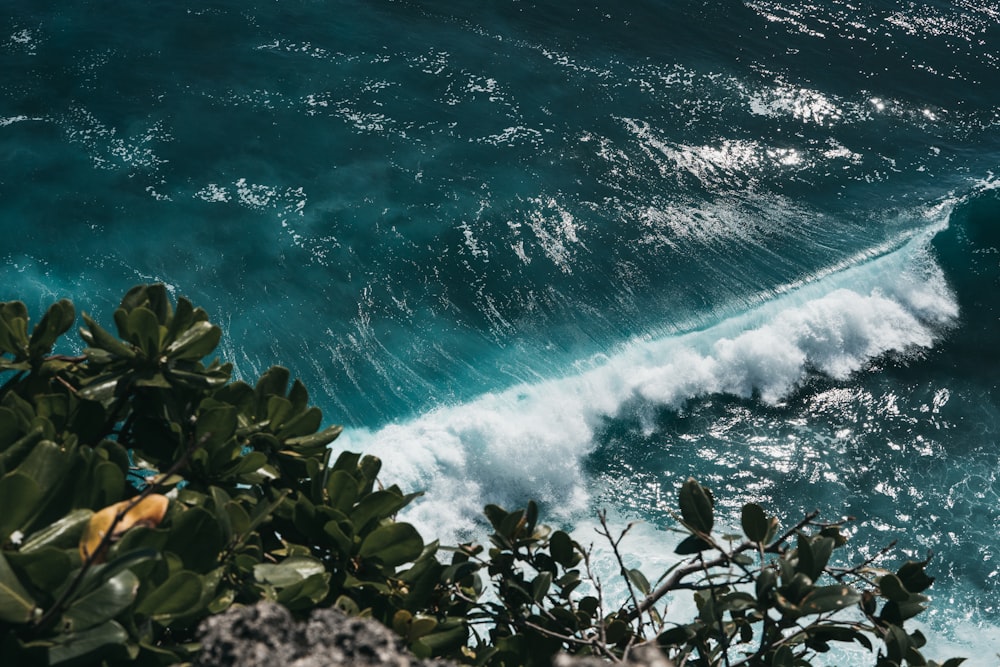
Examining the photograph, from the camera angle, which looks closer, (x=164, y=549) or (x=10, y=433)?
(x=164, y=549)

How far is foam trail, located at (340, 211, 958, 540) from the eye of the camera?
632cm

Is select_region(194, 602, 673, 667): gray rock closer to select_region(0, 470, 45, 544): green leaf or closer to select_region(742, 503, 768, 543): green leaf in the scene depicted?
select_region(0, 470, 45, 544): green leaf

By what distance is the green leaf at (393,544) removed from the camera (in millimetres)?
2100

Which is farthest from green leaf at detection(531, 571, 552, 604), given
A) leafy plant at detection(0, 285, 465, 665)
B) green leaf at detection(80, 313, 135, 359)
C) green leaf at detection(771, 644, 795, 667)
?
green leaf at detection(80, 313, 135, 359)

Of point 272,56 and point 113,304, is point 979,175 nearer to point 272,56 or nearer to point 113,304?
point 272,56

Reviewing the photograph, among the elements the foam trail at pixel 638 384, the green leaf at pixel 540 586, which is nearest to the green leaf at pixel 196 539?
the green leaf at pixel 540 586

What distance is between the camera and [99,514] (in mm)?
1639

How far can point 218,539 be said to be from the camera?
176 centimetres

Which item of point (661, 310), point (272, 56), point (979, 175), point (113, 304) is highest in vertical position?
point (979, 175)

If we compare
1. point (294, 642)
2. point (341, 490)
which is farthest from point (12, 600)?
point (341, 490)

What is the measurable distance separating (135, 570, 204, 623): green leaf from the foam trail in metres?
4.36

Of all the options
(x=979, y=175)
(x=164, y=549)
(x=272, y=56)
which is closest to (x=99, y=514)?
(x=164, y=549)

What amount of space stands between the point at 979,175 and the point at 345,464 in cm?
942

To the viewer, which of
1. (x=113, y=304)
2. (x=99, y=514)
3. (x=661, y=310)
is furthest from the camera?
(x=661, y=310)
